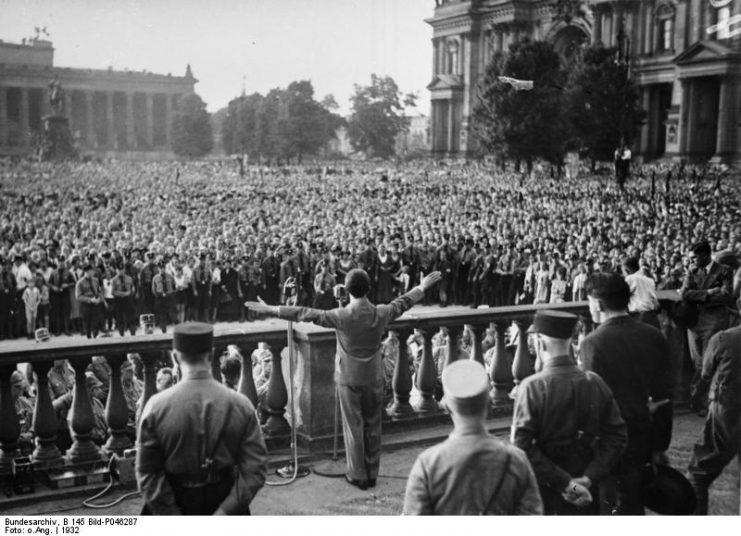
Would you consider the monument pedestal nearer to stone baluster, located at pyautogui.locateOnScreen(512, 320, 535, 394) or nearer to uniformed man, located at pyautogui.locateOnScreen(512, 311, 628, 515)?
stone baluster, located at pyautogui.locateOnScreen(512, 320, 535, 394)

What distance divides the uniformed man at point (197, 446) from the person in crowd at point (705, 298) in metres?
5.41

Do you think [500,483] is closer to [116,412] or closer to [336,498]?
[336,498]

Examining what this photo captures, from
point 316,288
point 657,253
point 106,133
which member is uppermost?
point 106,133

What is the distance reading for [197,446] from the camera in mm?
3900

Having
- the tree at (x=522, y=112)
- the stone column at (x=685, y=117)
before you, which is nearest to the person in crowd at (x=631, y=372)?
the tree at (x=522, y=112)

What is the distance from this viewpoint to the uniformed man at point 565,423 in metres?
4.26

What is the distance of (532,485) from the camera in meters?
3.49

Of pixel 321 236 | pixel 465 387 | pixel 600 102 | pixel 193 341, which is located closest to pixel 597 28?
pixel 600 102

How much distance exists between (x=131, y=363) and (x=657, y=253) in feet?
34.2

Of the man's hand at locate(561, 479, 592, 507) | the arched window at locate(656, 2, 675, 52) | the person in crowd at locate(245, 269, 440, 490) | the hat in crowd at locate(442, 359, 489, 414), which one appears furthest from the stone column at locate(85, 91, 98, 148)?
the arched window at locate(656, 2, 675, 52)

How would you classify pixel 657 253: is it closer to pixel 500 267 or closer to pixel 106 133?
pixel 500 267

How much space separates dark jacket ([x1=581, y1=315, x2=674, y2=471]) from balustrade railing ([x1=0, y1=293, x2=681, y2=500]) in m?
2.11
